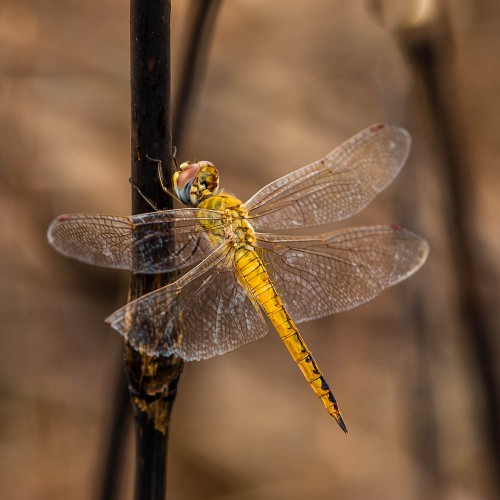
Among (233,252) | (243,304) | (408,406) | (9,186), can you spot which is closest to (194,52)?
(233,252)

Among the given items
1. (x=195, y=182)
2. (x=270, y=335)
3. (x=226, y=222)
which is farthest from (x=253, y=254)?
(x=270, y=335)

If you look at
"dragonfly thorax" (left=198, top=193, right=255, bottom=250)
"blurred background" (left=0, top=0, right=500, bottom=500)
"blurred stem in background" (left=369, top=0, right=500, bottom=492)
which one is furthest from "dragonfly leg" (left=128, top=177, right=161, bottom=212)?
"blurred background" (left=0, top=0, right=500, bottom=500)

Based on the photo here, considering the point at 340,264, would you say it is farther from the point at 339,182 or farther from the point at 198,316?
the point at 198,316

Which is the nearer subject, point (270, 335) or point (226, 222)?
point (226, 222)

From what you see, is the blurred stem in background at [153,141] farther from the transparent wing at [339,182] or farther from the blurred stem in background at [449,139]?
the blurred stem in background at [449,139]

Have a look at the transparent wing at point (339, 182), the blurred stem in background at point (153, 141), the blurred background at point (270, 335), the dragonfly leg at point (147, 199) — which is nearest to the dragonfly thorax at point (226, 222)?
the transparent wing at point (339, 182)

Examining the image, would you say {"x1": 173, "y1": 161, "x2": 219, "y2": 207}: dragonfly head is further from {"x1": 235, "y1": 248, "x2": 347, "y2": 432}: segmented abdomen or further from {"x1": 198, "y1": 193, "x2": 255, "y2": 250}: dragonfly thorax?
{"x1": 235, "y1": 248, "x2": 347, "y2": 432}: segmented abdomen

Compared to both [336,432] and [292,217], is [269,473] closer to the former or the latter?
[336,432]
